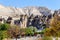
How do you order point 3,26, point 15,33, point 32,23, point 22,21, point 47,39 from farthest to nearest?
1. point 32,23
2. point 22,21
3. point 3,26
4. point 15,33
5. point 47,39

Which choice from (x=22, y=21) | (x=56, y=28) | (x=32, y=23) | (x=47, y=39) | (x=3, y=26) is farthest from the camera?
(x=32, y=23)

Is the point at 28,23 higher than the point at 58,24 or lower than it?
lower

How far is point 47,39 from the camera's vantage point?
2908cm

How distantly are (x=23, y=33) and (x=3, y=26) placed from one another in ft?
29.8

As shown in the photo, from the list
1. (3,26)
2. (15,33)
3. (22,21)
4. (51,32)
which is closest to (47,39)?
(51,32)

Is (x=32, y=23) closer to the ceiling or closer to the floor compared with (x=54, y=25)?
closer to the floor

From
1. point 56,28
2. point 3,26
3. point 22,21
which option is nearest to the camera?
point 56,28

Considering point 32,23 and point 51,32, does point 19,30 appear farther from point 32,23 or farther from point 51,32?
point 32,23

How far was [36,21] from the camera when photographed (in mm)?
128375

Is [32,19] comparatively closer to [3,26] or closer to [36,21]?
[36,21]

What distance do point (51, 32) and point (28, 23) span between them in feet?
271

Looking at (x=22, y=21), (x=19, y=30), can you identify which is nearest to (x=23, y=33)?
(x=19, y=30)

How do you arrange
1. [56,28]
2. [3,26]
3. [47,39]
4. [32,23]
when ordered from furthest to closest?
[32,23] < [3,26] < [56,28] < [47,39]

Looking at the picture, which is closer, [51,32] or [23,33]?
[51,32]
